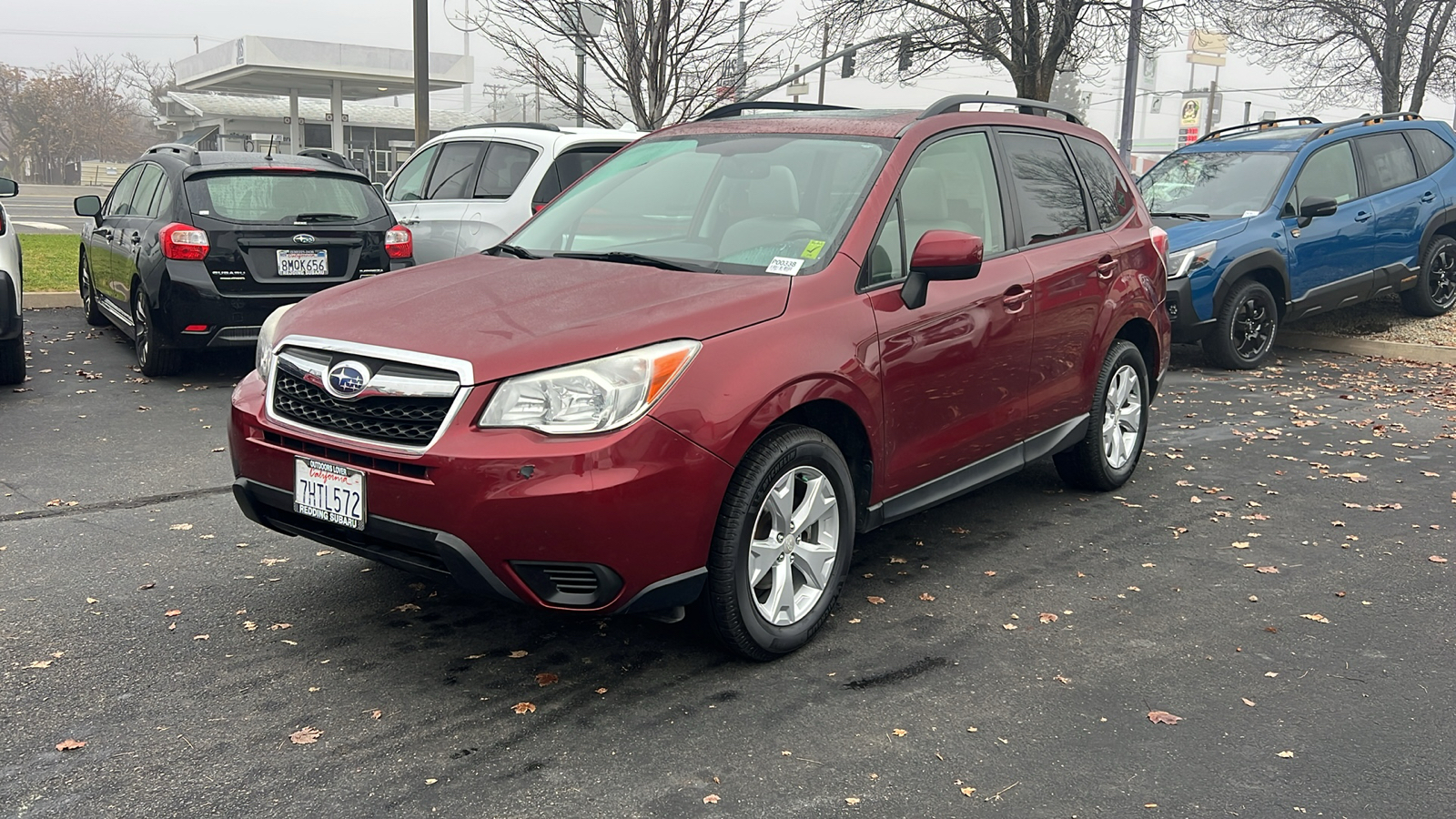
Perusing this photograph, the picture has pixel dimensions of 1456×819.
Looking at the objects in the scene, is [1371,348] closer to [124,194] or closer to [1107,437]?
[1107,437]

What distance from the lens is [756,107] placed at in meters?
5.65

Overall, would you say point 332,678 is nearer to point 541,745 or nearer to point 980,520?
point 541,745

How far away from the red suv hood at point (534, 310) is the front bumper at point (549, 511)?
22cm

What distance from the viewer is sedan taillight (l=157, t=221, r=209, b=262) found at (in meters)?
8.12

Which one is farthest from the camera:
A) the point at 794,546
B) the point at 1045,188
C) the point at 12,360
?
the point at 12,360

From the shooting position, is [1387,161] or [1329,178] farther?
[1387,161]

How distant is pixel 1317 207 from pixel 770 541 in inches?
321

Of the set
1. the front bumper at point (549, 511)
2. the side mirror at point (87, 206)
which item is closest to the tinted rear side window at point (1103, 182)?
the front bumper at point (549, 511)

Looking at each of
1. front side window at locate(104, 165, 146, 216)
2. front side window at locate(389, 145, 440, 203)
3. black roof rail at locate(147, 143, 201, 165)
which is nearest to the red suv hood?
black roof rail at locate(147, 143, 201, 165)

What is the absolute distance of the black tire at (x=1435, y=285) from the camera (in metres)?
11.7

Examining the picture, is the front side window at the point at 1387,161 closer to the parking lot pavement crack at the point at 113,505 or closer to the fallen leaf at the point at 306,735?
the parking lot pavement crack at the point at 113,505

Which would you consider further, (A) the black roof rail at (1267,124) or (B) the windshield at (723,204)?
(A) the black roof rail at (1267,124)

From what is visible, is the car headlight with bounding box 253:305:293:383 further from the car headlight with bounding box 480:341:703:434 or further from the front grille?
the car headlight with bounding box 480:341:703:434

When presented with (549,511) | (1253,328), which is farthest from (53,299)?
(1253,328)
